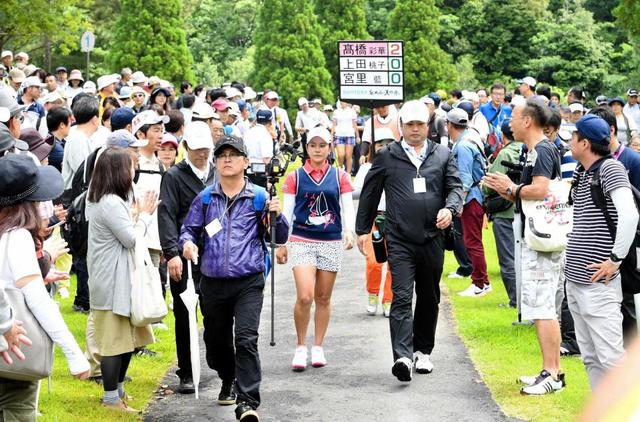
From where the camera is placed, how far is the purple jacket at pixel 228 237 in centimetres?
774

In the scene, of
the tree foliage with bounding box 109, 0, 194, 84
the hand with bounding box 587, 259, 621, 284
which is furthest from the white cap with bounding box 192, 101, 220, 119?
the tree foliage with bounding box 109, 0, 194, 84

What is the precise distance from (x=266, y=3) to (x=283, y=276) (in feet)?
98.7

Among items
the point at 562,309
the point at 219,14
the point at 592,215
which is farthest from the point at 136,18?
the point at 592,215

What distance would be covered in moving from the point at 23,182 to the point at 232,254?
2731 mm

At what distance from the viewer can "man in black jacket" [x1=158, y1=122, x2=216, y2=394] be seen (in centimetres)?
856

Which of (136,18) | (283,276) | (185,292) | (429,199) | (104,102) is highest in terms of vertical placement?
A: (136,18)

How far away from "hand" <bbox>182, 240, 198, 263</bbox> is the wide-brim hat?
2316 mm

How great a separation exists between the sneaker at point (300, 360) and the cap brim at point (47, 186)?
14.8 feet

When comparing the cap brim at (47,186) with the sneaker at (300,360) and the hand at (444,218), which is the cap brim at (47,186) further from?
the sneaker at (300,360)

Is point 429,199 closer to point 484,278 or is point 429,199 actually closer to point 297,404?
point 297,404

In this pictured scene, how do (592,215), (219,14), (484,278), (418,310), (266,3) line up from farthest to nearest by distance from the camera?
(219,14)
(266,3)
(484,278)
(418,310)
(592,215)

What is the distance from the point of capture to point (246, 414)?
7273mm


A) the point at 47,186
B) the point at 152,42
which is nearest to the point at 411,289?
the point at 47,186

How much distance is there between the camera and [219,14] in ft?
193
